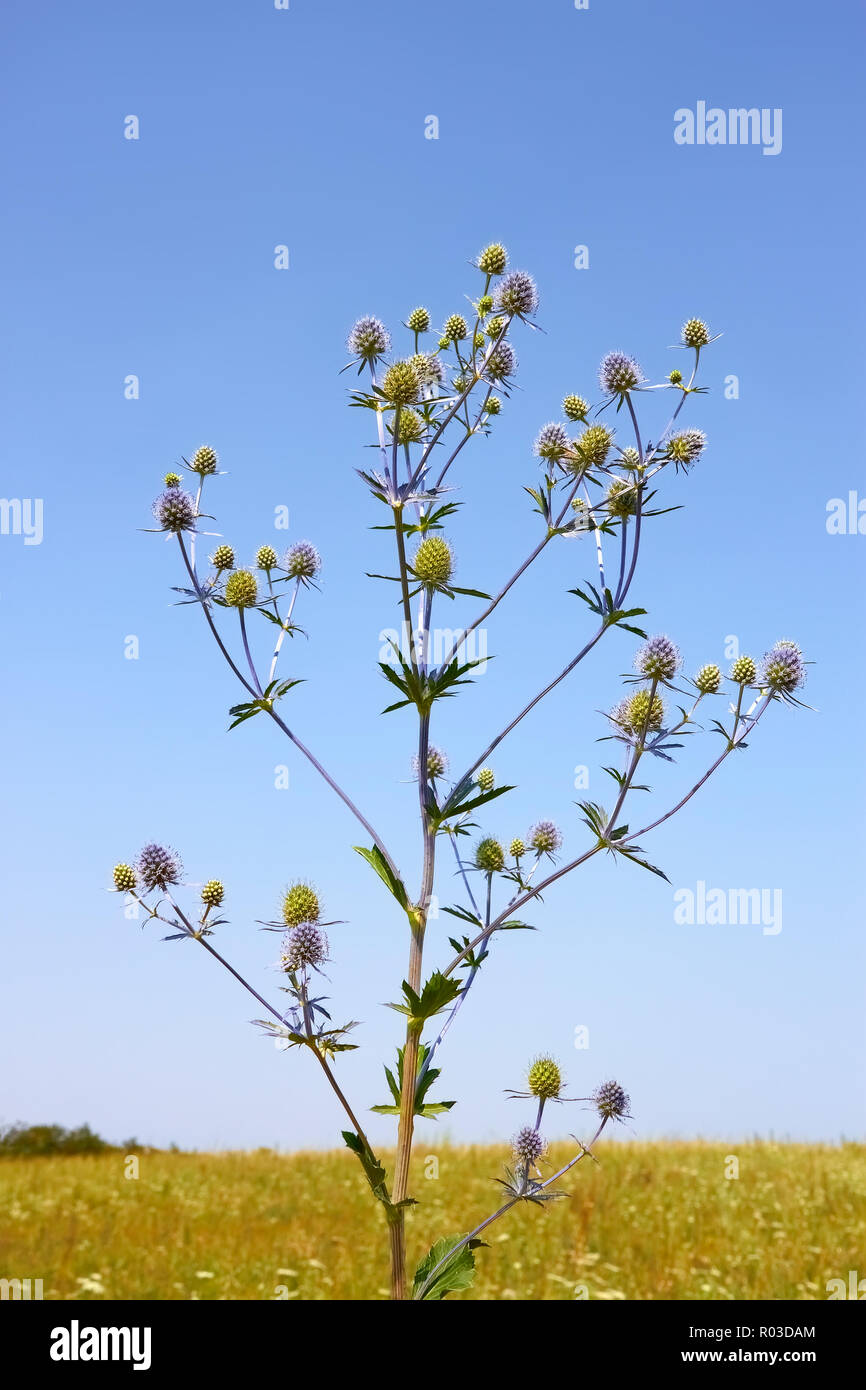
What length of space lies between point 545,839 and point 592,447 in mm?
2102

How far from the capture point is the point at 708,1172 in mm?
12992

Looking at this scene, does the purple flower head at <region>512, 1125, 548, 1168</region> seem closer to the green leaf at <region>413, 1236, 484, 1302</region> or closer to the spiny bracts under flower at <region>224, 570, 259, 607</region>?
the green leaf at <region>413, 1236, 484, 1302</region>

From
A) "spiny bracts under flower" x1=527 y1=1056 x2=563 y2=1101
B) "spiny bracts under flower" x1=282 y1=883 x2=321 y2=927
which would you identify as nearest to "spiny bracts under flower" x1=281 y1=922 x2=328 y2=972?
"spiny bracts under flower" x1=282 y1=883 x2=321 y2=927

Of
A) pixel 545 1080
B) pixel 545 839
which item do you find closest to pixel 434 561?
pixel 545 839

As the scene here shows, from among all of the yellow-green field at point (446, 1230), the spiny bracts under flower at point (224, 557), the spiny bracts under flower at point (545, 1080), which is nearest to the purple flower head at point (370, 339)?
the spiny bracts under flower at point (224, 557)

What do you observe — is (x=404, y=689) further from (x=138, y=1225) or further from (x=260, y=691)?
A: (x=138, y=1225)

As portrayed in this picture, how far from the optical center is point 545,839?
5773 mm

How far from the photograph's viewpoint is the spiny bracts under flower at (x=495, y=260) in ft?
18.4

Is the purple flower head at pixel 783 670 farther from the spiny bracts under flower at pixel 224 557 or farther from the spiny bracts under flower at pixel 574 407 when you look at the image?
the spiny bracts under flower at pixel 224 557

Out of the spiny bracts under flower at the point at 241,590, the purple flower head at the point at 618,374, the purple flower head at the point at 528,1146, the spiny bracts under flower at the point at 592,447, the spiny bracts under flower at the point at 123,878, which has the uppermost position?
the purple flower head at the point at 618,374

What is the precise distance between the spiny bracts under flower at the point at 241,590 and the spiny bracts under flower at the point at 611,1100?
3.08 metres

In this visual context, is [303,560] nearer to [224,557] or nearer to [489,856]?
[224,557]

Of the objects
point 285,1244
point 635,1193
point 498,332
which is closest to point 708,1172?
point 635,1193
